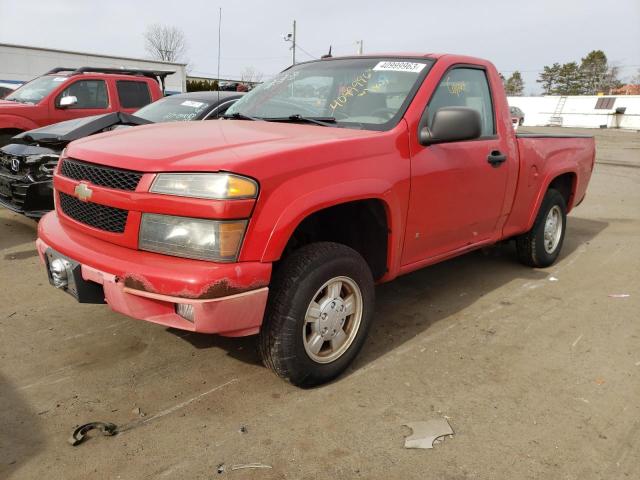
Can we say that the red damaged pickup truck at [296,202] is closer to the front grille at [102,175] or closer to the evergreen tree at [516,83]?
the front grille at [102,175]

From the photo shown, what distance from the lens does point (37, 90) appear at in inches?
313

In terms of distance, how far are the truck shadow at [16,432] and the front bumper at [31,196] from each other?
2830 millimetres

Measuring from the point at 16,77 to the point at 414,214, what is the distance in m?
17.4

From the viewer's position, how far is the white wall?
36281mm

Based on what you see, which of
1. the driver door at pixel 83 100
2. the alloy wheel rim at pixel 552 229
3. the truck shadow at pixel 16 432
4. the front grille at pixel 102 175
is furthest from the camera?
the driver door at pixel 83 100

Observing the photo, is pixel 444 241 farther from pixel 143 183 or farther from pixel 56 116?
pixel 56 116

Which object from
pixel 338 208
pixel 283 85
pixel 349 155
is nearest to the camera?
pixel 349 155

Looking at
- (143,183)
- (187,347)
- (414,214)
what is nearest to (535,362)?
(414,214)

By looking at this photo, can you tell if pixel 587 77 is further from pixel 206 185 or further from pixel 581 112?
pixel 206 185

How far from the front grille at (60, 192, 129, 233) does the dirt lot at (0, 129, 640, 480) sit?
86 cm

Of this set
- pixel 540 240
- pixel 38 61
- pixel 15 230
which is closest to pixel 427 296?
pixel 540 240

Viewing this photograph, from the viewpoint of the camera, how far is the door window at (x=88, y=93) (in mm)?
7941

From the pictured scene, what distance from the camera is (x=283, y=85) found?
12.5 feet

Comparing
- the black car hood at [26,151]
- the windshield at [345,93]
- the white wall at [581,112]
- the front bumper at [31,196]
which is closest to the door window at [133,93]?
the black car hood at [26,151]
